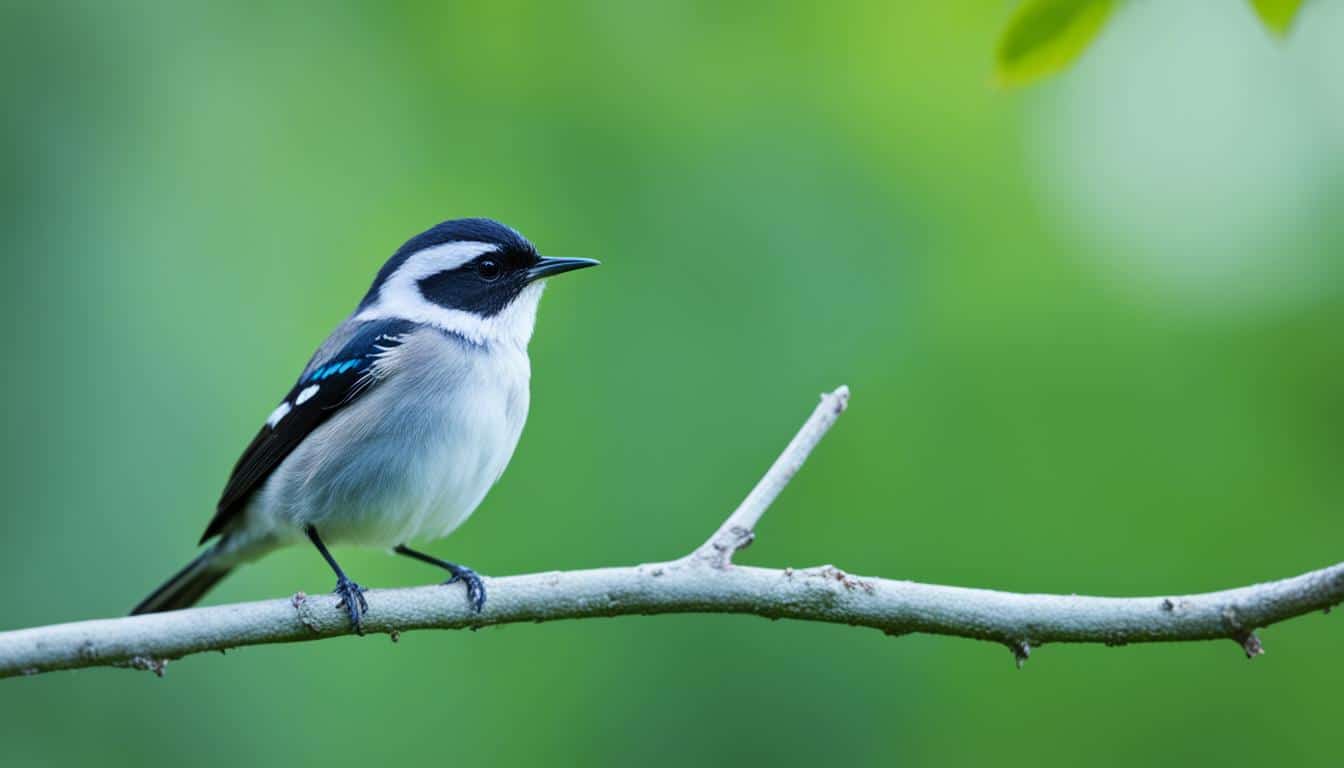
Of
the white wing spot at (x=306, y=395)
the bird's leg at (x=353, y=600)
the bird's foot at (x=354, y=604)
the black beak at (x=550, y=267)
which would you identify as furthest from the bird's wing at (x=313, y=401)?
the bird's foot at (x=354, y=604)

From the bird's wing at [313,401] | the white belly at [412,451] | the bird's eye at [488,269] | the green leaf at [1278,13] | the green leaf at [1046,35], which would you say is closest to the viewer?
the green leaf at [1278,13]

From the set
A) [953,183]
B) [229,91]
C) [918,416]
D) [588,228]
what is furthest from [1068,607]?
[229,91]

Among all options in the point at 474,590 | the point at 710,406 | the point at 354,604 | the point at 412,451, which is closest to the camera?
the point at 474,590

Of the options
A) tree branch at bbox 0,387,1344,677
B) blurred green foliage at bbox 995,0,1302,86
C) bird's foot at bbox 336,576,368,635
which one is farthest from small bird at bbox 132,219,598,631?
blurred green foliage at bbox 995,0,1302,86

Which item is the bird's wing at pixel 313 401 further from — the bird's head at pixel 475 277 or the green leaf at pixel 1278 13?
the green leaf at pixel 1278 13

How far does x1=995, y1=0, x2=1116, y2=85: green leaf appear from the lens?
3.13 m

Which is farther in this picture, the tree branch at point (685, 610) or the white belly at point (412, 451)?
the white belly at point (412, 451)

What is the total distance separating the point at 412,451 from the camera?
629 centimetres

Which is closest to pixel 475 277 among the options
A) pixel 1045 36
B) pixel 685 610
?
pixel 685 610

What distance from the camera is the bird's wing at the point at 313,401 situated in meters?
6.71

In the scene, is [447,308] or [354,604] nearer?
[354,604]

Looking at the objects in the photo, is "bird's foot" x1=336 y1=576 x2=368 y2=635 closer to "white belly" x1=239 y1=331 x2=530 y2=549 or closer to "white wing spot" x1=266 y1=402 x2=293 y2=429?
"white belly" x1=239 y1=331 x2=530 y2=549

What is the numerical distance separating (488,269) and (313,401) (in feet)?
3.78

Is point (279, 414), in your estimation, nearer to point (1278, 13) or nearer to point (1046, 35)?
point (1046, 35)
